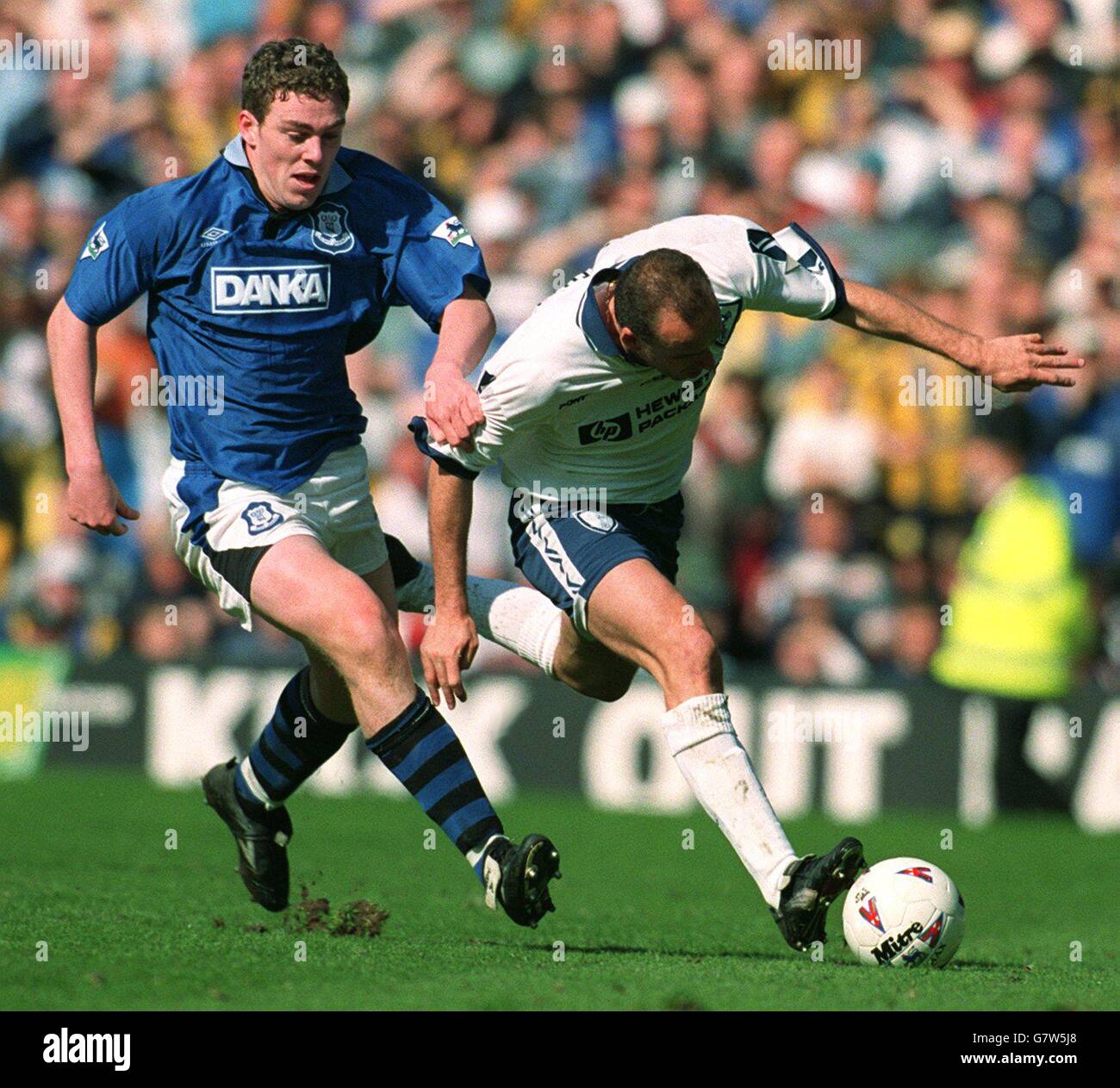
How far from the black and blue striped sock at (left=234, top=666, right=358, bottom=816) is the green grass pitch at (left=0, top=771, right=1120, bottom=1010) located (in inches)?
17.3

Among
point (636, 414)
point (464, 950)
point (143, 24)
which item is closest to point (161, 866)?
point (464, 950)

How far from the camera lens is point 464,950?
19.3ft

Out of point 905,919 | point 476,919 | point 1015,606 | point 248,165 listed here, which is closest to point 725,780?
point 905,919

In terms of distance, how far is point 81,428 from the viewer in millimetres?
5953

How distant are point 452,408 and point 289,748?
1.72 metres

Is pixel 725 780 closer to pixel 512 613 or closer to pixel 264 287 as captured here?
pixel 512 613

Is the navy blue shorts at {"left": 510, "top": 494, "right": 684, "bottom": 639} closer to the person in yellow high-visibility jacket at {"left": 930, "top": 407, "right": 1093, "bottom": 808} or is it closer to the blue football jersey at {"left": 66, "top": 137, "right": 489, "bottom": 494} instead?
the blue football jersey at {"left": 66, "top": 137, "right": 489, "bottom": 494}

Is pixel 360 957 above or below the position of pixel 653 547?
below

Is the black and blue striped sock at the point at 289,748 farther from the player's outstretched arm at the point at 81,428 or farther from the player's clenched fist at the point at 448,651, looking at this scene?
the player's outstretched arm at the point at 81,428

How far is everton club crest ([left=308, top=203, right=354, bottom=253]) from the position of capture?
20.4 feet

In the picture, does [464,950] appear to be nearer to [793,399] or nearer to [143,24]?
[793,399]

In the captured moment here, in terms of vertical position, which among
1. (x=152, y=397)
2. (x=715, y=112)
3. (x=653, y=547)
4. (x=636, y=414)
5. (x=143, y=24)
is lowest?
(x=653, y=547)

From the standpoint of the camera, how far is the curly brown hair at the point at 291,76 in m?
5.87

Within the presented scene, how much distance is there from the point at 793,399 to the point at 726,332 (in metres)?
5.63
